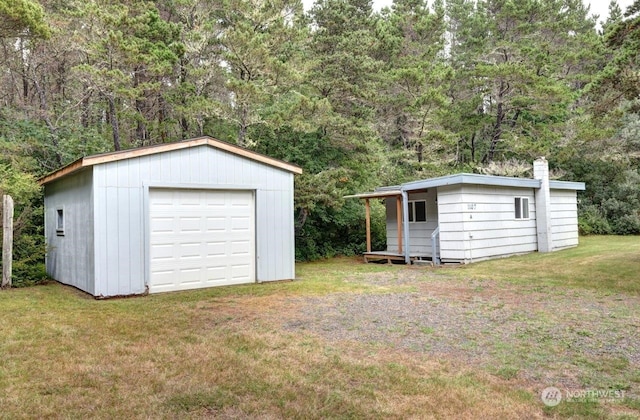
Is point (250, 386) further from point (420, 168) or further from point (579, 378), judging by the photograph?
point (420, 168)

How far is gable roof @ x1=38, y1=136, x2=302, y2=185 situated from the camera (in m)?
7.23

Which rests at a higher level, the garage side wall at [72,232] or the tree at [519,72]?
the tree at [519,72]

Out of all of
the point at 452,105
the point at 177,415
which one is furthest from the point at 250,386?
the point at 452,105

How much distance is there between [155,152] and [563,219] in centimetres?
1287

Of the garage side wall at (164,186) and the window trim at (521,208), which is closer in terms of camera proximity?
the garage side wall at (164,186)

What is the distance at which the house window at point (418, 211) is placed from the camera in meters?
13.2

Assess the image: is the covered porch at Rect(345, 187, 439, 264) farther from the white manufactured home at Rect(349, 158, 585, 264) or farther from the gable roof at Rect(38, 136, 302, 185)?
the gable roof at Rect(38, 136, 302, 185)

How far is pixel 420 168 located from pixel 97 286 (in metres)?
16.0

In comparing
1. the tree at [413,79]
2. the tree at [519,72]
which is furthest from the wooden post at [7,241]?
the tree at [519,72]

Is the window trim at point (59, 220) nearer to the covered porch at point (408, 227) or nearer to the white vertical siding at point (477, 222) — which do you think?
the covered porch at point (408, 227)

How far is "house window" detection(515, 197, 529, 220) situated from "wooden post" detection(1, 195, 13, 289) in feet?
41.8

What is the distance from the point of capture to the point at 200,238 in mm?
8273

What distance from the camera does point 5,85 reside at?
17.0m

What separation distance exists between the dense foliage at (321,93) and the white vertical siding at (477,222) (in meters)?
3.51
